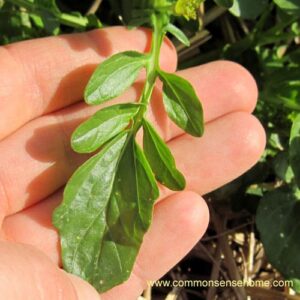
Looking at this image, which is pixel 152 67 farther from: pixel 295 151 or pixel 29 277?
pixel 29 277

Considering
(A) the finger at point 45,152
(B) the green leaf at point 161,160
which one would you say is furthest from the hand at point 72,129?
(B) the green leaf at point 161,160

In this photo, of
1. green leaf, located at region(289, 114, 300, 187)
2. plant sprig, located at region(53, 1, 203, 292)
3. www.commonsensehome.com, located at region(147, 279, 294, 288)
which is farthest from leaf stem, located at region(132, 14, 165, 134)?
www.commonsensehome.com, located at region(147, 279, 294, 288)

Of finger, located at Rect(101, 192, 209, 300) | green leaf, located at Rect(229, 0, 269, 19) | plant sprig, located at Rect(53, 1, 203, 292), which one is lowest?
finger, located at Rect(101, 192, 209, 300)

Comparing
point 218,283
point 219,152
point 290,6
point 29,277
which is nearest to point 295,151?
point 219,152

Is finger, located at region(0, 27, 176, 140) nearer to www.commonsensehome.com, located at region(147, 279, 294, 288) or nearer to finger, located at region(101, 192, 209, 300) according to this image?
finger, located at region(101, 192, 209, 300)

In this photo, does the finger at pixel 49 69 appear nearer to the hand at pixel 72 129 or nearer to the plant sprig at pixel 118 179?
the hand at pixel 72 129
